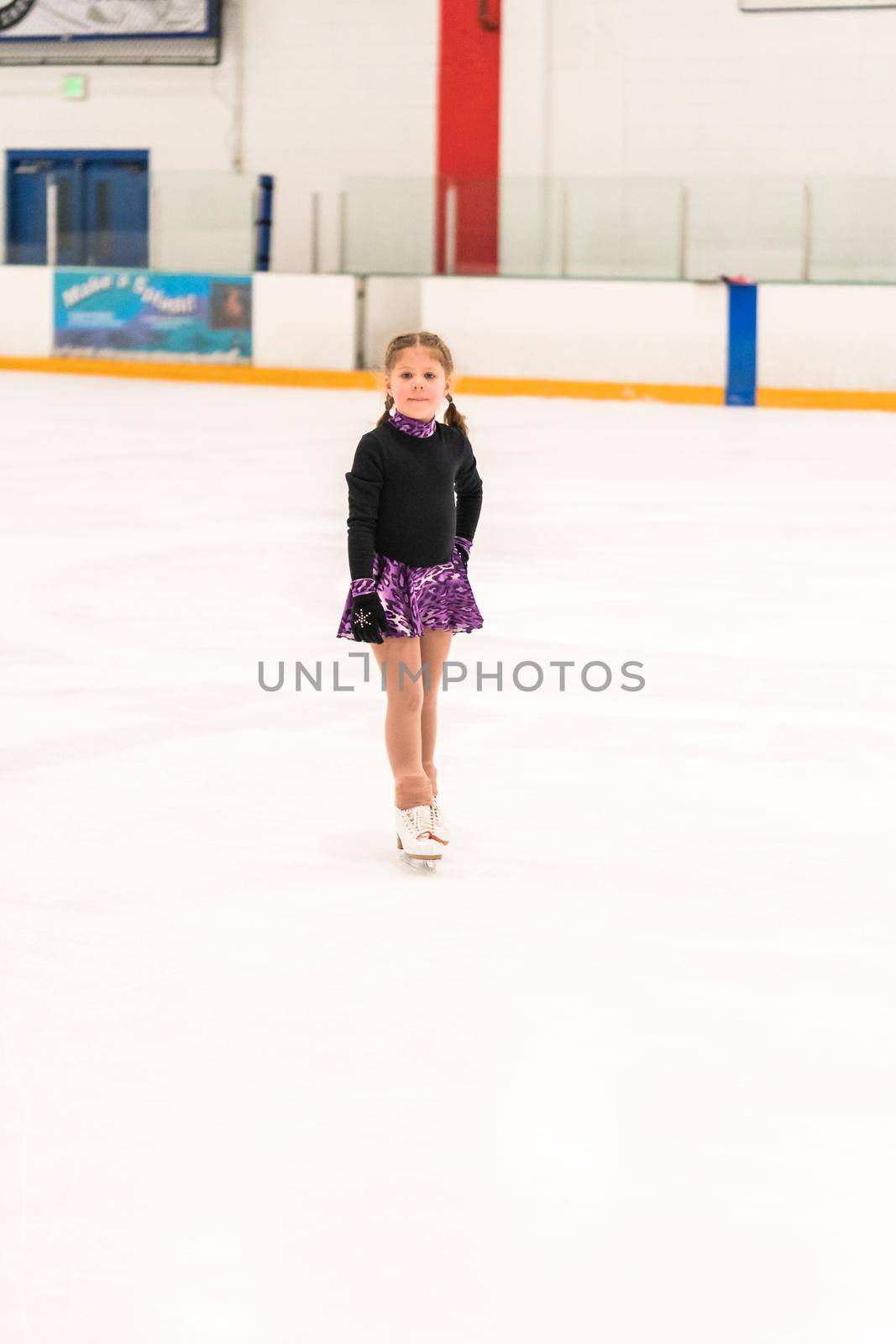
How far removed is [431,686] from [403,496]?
33cm

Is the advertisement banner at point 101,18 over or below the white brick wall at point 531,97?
over

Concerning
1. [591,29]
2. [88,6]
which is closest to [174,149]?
[88,6]

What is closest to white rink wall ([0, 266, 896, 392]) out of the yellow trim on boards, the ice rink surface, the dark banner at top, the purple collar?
the yellow trim on boards

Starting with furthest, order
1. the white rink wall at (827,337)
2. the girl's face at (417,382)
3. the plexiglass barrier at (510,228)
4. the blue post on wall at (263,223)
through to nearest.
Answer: the blue post on wall at (263,223) → the plexiglass barrier at (510,228) → the white rink wall at (827,337) → the girl's face at (417,382)

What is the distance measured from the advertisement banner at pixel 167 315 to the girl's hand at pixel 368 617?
14884 millimetres

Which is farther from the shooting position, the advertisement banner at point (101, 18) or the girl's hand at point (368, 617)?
the advertisement banner at point (101, 18)

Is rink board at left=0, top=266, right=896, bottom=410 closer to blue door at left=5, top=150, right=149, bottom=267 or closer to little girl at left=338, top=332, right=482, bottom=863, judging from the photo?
blue door at left=5, top=150, right=149, bottom=267

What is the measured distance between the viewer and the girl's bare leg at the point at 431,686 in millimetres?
3111

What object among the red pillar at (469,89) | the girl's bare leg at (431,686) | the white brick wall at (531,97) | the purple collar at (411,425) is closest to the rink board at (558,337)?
the white brick wall at (531,97)

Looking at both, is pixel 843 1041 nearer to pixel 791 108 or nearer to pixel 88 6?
pixel 791 108

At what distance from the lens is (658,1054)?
7.45 ft

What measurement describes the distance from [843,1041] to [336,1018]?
2.03 feet

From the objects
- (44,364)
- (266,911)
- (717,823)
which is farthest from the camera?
(44,364)

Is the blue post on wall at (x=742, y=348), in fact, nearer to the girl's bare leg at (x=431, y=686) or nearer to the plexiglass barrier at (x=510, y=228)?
the plexiglass barrier at (x=510, y=228)
